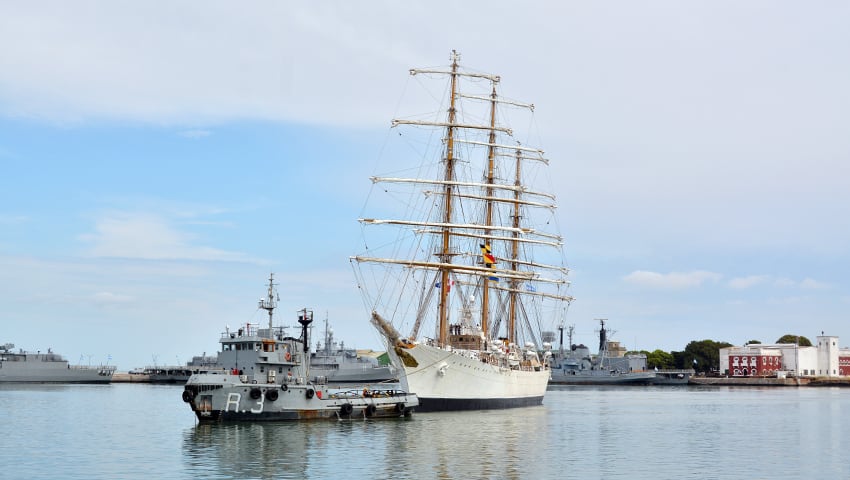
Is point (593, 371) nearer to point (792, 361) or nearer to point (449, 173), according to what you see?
point (792, 361)

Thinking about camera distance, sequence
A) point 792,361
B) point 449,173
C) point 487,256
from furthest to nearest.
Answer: point 792,361
point 487,256
point 449,173

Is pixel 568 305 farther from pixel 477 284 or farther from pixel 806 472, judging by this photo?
pixel 806 472

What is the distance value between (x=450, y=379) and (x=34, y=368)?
341 ft

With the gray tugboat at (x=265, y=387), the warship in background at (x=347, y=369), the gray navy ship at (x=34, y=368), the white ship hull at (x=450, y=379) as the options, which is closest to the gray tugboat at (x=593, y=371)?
A: the warship in background at (x=347, y=369)

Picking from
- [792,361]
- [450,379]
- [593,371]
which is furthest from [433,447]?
[792,361]

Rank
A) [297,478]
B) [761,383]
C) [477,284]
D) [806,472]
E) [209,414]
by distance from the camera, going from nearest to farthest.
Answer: [297,478], [806,472], [209,414], [477,284], [761,383]

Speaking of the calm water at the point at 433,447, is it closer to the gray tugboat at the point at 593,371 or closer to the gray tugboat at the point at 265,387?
the gray tugboat at the point at 265,387

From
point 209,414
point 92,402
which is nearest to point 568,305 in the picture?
point 92,402

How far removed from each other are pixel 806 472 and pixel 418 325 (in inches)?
1756

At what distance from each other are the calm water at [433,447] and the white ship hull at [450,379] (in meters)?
1.63

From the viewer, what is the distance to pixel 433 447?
48.3 metres

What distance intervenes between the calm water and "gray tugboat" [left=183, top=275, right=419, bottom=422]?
1127 millimetres

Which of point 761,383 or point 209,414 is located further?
point 761,383

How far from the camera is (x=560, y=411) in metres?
85.8
